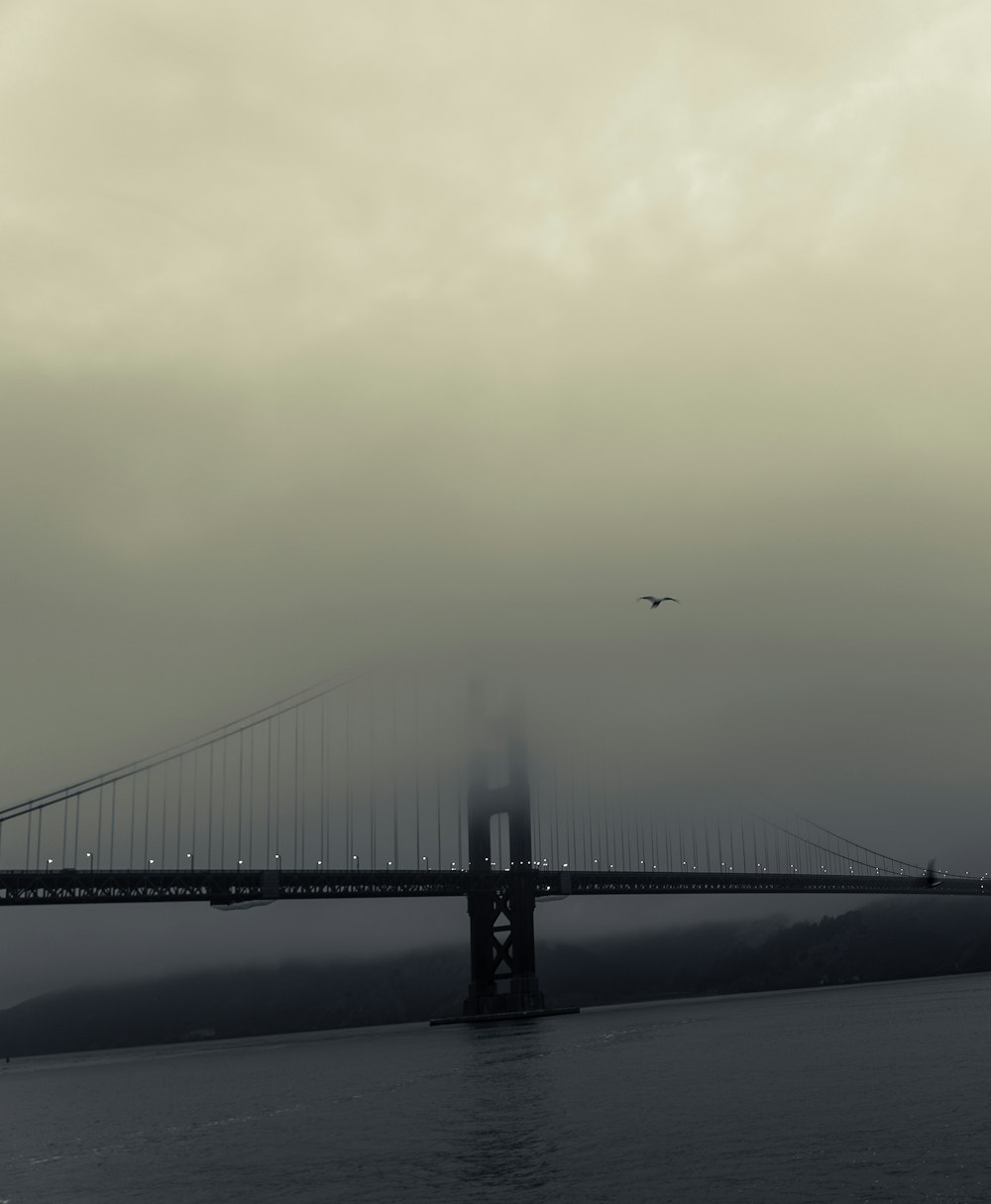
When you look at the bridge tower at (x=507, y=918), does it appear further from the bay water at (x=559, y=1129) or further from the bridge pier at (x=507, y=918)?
the bay water at (x=559, y=1129)

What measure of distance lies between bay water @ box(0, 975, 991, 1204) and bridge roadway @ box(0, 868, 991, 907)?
570 inches

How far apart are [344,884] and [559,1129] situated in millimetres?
62431

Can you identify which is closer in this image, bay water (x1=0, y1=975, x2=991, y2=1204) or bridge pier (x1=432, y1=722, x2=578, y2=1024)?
bay water (x1=0, y1=975, x2=991, y2=1204)

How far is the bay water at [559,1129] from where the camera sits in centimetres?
2767

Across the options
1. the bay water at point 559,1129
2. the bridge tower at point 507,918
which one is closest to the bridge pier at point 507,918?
the bridge tower at point 507,918

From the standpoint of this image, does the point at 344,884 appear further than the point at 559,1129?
Yes

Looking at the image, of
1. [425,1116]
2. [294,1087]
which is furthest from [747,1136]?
[294,1087]

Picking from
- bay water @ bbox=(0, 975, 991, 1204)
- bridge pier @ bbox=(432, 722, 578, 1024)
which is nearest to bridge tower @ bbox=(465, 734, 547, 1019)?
bridge pier @ bbox=(432, 722, 578, 1024)

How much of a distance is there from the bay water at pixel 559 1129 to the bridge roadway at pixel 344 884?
47.5 ft

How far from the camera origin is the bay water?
27.7 meters

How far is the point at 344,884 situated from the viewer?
97.6 meters

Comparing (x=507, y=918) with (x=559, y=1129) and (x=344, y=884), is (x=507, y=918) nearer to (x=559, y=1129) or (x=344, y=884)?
(x=344, y=884)

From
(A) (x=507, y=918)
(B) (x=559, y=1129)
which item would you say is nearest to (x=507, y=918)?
(A) (x=507, y=918)

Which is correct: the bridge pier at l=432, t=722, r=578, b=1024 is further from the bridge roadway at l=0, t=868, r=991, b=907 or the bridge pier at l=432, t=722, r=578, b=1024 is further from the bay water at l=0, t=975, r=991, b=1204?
the bay water at l=0, t=975, r=991, b=1204
